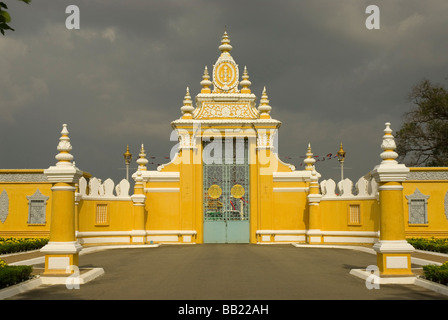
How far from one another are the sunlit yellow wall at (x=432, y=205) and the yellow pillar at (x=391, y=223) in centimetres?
1212

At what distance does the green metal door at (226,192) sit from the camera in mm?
24172

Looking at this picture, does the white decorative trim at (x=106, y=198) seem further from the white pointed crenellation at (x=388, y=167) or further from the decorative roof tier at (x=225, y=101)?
the white pointed crenellation at (x=388, y=167)

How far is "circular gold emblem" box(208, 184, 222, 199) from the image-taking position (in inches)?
952

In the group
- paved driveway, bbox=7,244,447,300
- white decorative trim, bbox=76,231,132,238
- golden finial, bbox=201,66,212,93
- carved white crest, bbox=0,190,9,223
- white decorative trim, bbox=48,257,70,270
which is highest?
golden finial, bbox=201,66,212,93

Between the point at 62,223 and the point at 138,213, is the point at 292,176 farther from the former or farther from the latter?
the point at 62,223

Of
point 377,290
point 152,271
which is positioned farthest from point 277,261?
point 377,290

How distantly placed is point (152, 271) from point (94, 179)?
445 inches

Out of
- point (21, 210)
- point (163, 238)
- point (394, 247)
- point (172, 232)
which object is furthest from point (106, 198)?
point (394, 247)

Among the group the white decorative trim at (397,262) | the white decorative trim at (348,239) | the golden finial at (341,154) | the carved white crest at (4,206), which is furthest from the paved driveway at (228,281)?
the golden finial at (341,154)

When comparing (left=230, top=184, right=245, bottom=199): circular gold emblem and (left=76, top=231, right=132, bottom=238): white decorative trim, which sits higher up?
(left=230, top=184, right=245, bottom=199): circular gold emblem

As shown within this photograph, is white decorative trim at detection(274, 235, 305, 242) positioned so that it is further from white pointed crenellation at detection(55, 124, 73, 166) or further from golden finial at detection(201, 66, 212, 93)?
white pointed crenellation at detection(55, 124, 73, 166)

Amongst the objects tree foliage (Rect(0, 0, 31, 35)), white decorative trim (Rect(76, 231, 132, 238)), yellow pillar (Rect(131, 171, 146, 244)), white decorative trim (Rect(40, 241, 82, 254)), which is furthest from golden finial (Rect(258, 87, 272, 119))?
Result: tree foliage (Rect(0, 0, 31, 35))

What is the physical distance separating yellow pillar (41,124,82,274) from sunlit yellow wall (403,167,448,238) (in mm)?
15448
